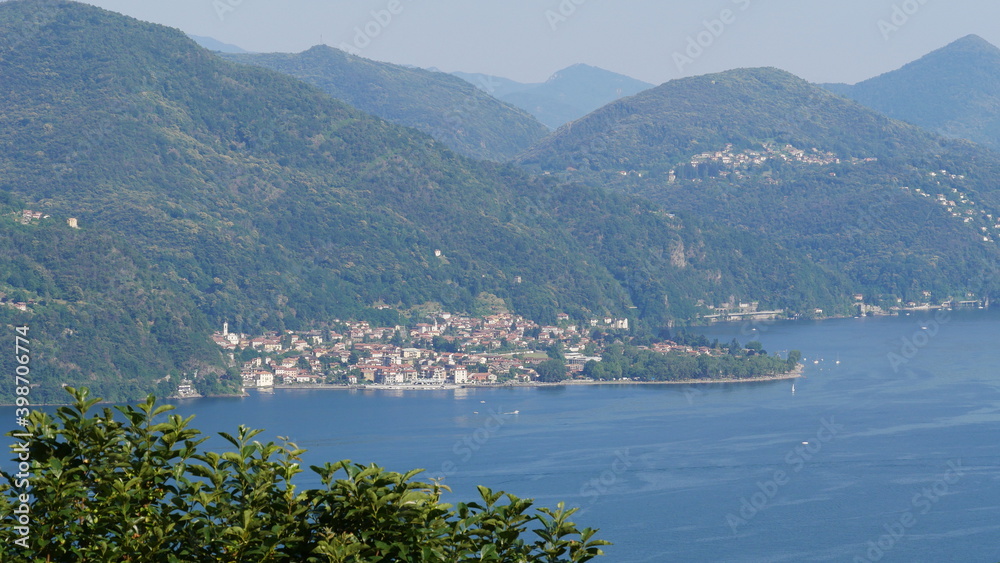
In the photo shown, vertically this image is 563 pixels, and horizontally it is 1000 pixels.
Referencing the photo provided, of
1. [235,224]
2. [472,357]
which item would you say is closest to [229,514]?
[472,357]

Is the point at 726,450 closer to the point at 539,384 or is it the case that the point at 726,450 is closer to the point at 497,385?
the point at 539,384

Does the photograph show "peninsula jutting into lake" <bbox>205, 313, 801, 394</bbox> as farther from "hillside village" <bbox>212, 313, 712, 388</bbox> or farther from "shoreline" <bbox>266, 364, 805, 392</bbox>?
"shoreline" <bbox>266, 364, 805, 392</bbox>

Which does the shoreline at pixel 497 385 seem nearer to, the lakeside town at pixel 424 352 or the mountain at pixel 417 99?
the lakeside town at pixel 424 352

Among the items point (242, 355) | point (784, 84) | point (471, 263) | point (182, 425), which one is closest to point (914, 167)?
point (784, 84)

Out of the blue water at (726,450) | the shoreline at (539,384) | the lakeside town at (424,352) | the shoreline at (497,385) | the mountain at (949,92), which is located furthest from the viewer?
the mountain at (949,92)

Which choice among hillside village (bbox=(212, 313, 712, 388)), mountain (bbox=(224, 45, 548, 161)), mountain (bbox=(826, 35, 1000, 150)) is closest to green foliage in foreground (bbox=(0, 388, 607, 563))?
hillside village (bbox=(212, 313, 712, 388))

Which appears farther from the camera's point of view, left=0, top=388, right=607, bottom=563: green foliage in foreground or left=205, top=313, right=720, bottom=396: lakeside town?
left=205, top=313, right=720, bottom=396: lakeside town

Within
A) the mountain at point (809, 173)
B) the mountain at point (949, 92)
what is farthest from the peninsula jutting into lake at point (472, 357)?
the mountain at point (949, 92)

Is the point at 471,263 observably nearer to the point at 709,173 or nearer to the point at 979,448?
the point at 979,448
